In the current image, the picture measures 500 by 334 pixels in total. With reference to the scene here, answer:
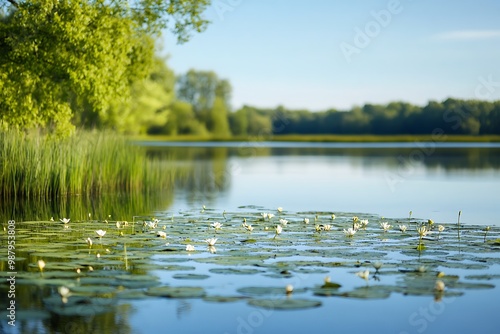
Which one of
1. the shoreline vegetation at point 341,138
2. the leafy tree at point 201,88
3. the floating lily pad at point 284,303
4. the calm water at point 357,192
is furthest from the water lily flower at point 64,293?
the leafy tree at point 201,88

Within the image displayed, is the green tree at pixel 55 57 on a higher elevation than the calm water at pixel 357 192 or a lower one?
higher

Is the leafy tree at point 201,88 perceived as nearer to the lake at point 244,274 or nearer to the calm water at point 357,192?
the calm water at point 357,192

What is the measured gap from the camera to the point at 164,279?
24.3ft

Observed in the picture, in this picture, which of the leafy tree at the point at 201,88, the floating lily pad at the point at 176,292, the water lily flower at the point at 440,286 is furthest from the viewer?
the leafy tree at the point at 201,88

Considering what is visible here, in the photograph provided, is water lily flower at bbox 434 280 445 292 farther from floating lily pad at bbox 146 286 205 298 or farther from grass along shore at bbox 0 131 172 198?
grass along shore at bbox 0 131 172 198

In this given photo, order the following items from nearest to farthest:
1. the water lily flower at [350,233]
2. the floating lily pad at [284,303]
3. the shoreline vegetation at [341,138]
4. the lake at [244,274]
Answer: the lake at [244,274]
the floating lily pad at [284,303]
the water lily flower at [350,233]
the shoreline vegetation at [341,138]

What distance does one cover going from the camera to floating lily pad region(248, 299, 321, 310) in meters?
6.21

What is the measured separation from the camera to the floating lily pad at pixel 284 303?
621cm

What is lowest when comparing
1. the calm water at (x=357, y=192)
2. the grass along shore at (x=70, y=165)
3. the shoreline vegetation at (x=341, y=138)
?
the calm water at (x=357, y=192)

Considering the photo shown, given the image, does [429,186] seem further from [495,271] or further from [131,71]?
[495,271]

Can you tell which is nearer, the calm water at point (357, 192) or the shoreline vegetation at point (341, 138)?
the calm water at point (357, 192)

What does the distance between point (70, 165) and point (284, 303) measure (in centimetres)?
1261

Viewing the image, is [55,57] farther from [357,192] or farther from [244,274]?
[244,274]

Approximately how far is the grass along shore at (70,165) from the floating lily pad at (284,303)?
1188cm
